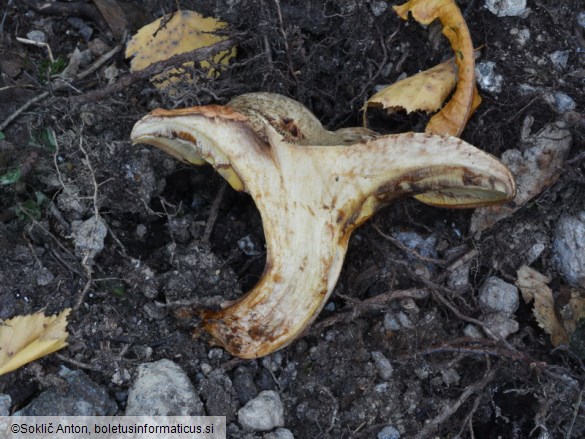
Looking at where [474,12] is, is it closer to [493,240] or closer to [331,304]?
[493,240]

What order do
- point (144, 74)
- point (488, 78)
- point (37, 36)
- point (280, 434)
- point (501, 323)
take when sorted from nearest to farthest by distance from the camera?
1. point (280, 434)
2. point (501, 323)
3. point (144, 74)
4. point (488, 78)
5. point (37, 36)

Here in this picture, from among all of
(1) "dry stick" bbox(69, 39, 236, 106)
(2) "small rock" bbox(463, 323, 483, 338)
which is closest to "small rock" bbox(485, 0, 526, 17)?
(1) "dry stick" bbox(69, 39, 236, 106)

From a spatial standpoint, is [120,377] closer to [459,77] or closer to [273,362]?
[273,362]

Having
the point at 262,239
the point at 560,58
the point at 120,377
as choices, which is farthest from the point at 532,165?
the point at 120,377

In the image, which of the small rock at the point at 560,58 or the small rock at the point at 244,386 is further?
the small rock at the point at 560,58

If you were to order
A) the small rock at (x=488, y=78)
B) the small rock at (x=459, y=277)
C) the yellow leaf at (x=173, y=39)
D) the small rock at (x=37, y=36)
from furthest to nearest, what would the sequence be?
the small rock at (x=37, y=36)
the yellow leaf at (x=173, y=39)
the small rock at (x=488, y=78)
the small rock at (x=459, y=277)

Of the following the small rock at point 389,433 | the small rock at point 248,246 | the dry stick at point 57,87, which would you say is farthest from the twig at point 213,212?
the small rock at point 389,433

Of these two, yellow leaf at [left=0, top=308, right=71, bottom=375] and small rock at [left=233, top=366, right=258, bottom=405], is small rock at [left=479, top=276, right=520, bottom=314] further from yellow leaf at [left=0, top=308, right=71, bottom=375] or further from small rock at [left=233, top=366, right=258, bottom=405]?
yellow leaf at [left=0, top=308, right=71, bottom=375]

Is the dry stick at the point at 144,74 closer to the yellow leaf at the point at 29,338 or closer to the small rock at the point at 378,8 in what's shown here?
the small rock at the point at 378,8
